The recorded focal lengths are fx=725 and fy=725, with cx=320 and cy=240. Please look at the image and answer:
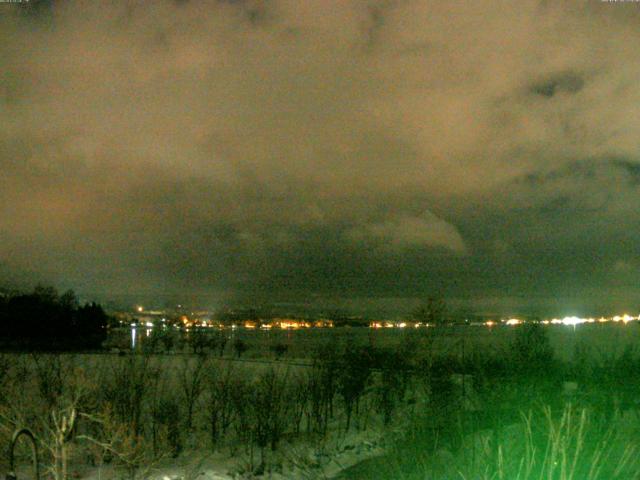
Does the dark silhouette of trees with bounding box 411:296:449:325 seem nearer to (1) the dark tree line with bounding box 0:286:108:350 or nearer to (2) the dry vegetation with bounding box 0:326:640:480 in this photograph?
(2) the dry vegetation with bounding box 0:326:640:480

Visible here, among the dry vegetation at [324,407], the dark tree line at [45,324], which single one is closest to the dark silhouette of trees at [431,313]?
the dry vegetation at [324,407]

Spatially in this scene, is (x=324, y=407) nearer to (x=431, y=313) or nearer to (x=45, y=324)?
(x=431, y=313)

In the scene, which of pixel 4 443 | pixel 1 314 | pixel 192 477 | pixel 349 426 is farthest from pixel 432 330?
pixel 1 314

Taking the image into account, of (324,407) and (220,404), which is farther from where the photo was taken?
(324,407)

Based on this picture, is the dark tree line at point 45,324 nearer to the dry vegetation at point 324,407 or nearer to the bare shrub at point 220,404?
the dry vegetation at point 324,407

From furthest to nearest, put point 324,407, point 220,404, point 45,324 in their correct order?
point 45,324
point 324,407
point 220,404

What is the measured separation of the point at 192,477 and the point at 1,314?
65486mm

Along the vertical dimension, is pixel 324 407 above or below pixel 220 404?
below

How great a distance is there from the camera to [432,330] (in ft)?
113

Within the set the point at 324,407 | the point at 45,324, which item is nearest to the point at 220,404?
the point at 324,407

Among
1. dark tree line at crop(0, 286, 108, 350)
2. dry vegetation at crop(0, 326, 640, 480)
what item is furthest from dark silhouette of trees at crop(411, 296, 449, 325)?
→ dark tree line at crop(0, 286, 108, 350)

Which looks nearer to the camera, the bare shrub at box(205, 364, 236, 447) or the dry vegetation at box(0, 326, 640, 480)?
the dry vegetation at box(0, 326, 640, 480)

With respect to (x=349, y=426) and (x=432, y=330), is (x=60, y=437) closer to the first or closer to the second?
(x=349, y=426)

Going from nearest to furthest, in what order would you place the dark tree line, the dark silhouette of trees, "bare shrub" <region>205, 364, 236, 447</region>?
"bare shrub" <region>205, 364, 236, 447</region> → the dark silhouette of trees → the dark tree line
